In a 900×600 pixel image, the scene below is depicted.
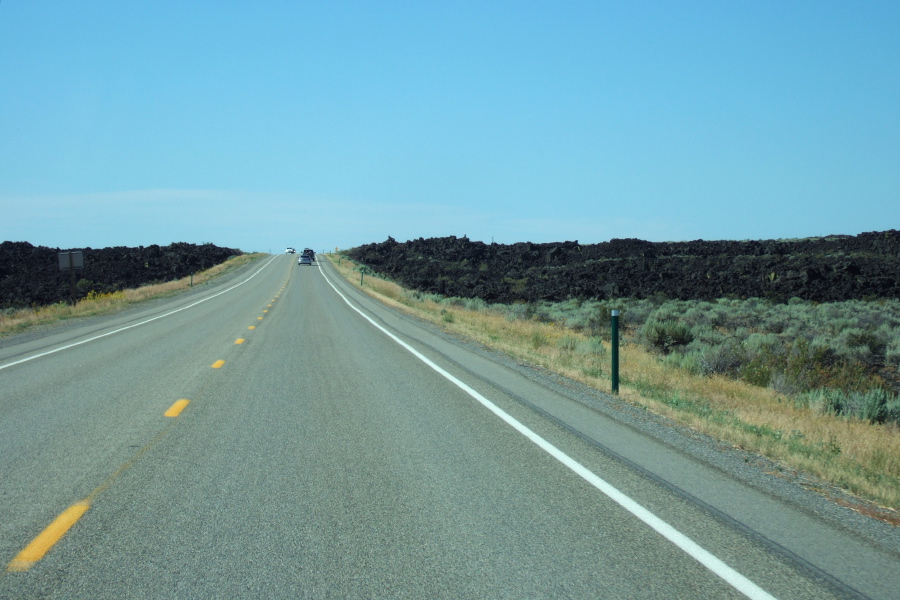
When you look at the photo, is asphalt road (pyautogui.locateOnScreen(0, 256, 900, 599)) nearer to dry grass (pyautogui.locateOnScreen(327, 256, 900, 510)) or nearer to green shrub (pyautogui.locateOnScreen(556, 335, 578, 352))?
dry grass (pyautogui.locateOnScreen(327, 256, 900, 510))

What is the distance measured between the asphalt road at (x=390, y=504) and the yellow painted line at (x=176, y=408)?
6 cm

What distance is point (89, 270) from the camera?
233 ft

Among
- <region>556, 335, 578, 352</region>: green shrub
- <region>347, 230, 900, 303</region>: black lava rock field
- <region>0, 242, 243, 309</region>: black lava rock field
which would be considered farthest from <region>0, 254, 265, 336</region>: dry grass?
<region>347, 230, 900, 303</region>: black lava rock field

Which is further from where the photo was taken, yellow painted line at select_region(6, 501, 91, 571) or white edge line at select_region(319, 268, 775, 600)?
yellow painted line at select_region(6, 501, 91, 571)

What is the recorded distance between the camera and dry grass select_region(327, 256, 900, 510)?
6945 millimetres

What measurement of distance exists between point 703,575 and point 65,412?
775cm

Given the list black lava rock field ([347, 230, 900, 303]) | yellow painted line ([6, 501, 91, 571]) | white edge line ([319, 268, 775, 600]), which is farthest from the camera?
black lava rock field ([347, 230, 900, 303])

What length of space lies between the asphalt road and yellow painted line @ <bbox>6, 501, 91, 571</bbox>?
2cm

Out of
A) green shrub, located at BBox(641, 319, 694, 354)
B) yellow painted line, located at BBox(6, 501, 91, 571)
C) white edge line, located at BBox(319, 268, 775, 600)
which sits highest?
yellow painted line, located at BBox(6, 501, 91, 571)

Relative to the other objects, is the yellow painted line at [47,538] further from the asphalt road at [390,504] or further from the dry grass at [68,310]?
the dry grass at [68,310]

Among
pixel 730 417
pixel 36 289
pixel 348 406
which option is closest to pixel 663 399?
pixel 730 417

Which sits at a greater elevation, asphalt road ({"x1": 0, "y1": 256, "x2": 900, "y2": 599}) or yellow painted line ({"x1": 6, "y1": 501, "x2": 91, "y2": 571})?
yellow painted line ({"x1": 6, "y1": 501, "x2": 91, "y2": 571})

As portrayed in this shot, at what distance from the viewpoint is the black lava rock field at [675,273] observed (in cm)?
4044

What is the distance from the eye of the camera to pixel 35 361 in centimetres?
1463
